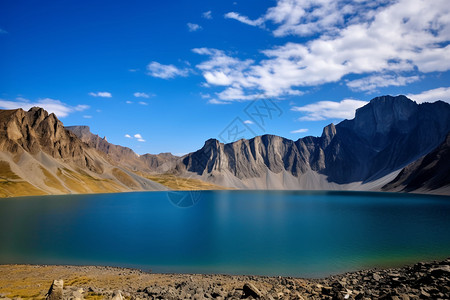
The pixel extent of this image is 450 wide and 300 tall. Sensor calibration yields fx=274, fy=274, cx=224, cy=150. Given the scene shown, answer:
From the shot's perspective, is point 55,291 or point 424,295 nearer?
point 55,291

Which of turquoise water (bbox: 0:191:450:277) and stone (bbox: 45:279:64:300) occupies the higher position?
stone (bbox: 45:279:64:300)

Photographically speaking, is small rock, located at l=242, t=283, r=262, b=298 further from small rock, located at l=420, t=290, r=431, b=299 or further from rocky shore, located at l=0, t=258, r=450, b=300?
small rock, located at l=420, t=290, r=431, b=299

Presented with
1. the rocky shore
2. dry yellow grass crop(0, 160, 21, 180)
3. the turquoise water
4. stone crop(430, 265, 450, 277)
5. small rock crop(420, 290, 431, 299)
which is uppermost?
dry yellow grass crop(0, 160, 21, 180)

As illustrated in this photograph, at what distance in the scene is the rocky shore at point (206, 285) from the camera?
17453 mm

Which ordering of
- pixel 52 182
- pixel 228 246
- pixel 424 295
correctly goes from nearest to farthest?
pixel 424 295, pixel 228 246, pixel 52 182

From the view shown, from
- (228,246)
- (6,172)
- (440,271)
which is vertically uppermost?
(6,172)

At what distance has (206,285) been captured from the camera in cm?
2330

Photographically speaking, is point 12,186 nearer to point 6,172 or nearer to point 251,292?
point 6,172

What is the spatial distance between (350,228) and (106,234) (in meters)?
49.0

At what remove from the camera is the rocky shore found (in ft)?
57.3

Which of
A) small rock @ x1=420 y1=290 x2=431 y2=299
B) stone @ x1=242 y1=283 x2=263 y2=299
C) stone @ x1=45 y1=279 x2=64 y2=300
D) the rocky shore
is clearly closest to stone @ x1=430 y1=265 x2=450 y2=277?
the rocky shore

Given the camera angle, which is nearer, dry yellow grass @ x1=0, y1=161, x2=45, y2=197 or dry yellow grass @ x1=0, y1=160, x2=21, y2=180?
dry yellow grass @ x1=0, y1=161, x2=45, y2=197

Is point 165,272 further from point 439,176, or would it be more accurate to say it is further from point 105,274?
point 439,176

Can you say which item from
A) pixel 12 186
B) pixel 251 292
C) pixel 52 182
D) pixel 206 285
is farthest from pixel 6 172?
pixel 251 292
